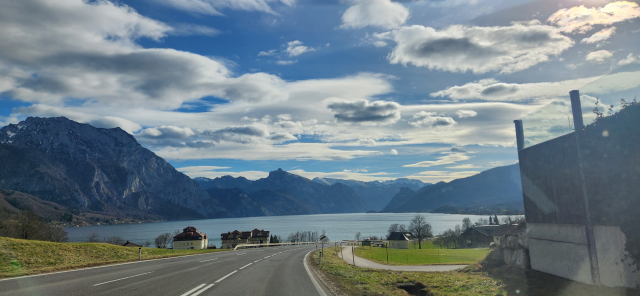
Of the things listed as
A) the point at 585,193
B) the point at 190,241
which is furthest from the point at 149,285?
the point at 190,241

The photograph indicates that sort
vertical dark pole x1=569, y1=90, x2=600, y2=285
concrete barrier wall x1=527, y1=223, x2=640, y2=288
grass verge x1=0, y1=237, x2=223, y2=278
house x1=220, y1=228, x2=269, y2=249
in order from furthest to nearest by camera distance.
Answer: house x1=220, y1=228, x2=269, y2=249, grass verge x1=0, y1=237, x2=223, y2=278, vertical dark pole x1=569, y1=90, x2=600, y2=285, concrete barrier wall x1=527, y1=223, x2=640, y2=288

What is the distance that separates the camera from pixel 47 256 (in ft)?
63.6

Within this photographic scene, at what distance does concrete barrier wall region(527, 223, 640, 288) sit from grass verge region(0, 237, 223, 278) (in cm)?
2588

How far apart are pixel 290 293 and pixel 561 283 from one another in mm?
14408

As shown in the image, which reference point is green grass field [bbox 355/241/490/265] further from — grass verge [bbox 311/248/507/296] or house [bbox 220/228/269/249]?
house [bbox 220/228/269/249]

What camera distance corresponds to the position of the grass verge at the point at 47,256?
1645 centimetres

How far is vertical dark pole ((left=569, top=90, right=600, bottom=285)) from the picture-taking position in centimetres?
1538

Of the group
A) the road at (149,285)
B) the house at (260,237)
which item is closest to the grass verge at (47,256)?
the road at (149,285)

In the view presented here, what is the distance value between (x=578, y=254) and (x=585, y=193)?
3.07 metres

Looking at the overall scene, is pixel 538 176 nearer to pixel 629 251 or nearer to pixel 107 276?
pixel 629 251

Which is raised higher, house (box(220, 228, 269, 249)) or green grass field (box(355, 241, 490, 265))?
green grass field (box(355, 241, 490, 265))

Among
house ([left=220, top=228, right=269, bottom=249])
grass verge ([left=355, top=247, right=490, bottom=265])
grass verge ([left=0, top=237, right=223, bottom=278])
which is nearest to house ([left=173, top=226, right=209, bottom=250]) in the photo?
house ([left=220, top=228, right=269, bottom=249])

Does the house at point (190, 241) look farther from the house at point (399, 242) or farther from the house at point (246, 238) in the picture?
the house at point (399, 242)

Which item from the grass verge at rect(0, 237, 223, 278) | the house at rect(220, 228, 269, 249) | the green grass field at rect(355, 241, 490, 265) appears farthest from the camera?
the house at rect(220, 228, 269, 249)
